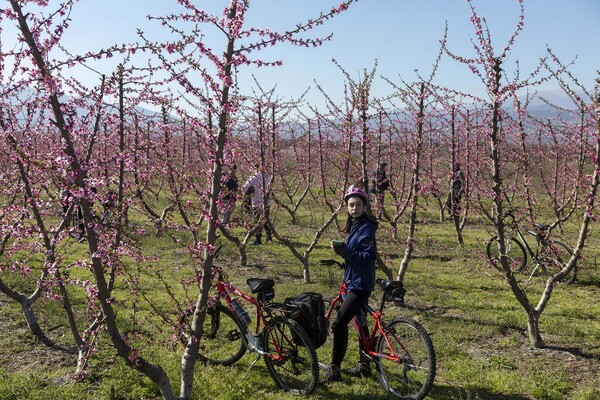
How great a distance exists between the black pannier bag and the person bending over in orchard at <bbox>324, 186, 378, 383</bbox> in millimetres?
162

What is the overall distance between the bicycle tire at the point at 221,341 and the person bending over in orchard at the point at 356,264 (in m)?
1.13

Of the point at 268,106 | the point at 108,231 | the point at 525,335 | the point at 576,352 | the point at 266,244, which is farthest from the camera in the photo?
the point at 266,244

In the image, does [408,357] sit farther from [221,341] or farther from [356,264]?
[221,341]

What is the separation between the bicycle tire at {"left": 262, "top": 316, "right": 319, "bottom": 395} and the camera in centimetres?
477

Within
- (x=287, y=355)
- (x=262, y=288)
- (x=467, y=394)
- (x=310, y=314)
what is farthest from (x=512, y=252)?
(x=262, y=288)

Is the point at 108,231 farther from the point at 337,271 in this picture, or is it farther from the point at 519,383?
the point at 337,271

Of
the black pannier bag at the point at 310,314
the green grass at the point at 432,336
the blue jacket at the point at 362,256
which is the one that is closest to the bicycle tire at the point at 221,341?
the green grass at the point at 432,336

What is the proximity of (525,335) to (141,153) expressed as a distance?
18.8 ft

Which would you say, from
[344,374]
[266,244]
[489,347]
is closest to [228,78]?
[344,374]

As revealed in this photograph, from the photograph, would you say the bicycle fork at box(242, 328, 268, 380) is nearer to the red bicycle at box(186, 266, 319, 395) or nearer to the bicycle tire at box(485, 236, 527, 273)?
the red bicycle at box(186, 266, 319, 395)

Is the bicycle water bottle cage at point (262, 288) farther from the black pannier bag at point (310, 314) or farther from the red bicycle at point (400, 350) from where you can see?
the red bicycle at point (400, 350)

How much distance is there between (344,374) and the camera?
5.20 meters

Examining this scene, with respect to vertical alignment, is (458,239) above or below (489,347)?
above

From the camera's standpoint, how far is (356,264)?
470 centimetres
